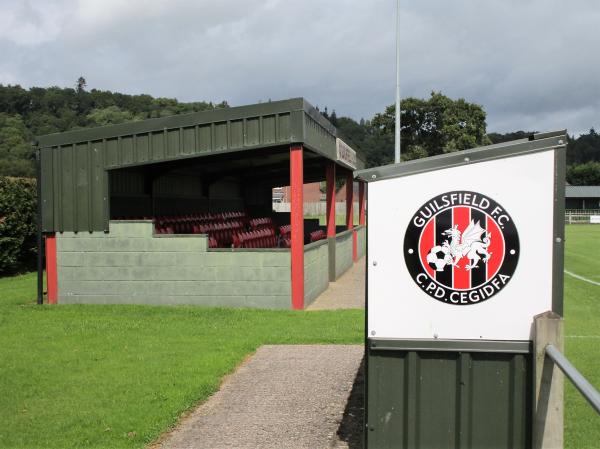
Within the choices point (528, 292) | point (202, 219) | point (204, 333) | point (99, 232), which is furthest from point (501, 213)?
point (202, 219)

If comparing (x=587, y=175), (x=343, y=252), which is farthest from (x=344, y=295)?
(x=587, y=175)

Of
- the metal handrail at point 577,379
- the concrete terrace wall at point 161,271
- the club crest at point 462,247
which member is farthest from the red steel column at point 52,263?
the metal handrail at point 577,379

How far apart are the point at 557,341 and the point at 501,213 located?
776mm

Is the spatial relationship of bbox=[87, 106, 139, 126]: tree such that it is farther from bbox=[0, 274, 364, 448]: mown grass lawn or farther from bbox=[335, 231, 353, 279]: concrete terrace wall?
bbox=[0, 274, 364, 448]: mown grass lawn

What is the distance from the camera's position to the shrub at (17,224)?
17984 mm

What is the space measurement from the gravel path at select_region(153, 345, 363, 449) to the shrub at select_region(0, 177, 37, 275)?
12824 mm

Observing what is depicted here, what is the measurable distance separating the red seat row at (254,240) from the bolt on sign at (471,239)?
1110 centimetres

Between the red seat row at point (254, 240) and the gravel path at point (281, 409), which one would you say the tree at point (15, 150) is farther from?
the gravel path at point (281, 409)

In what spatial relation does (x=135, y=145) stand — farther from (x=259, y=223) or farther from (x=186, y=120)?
(x=259, y=223)

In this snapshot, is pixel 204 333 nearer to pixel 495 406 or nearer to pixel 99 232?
pixel 99 232

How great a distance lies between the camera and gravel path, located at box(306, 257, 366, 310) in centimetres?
1250

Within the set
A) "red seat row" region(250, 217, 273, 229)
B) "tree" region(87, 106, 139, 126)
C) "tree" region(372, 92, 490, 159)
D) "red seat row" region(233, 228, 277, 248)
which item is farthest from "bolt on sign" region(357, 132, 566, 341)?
"tree" region(87, 106, 139, 126)

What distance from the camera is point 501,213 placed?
12.1ft

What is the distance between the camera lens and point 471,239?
12.0 feet
